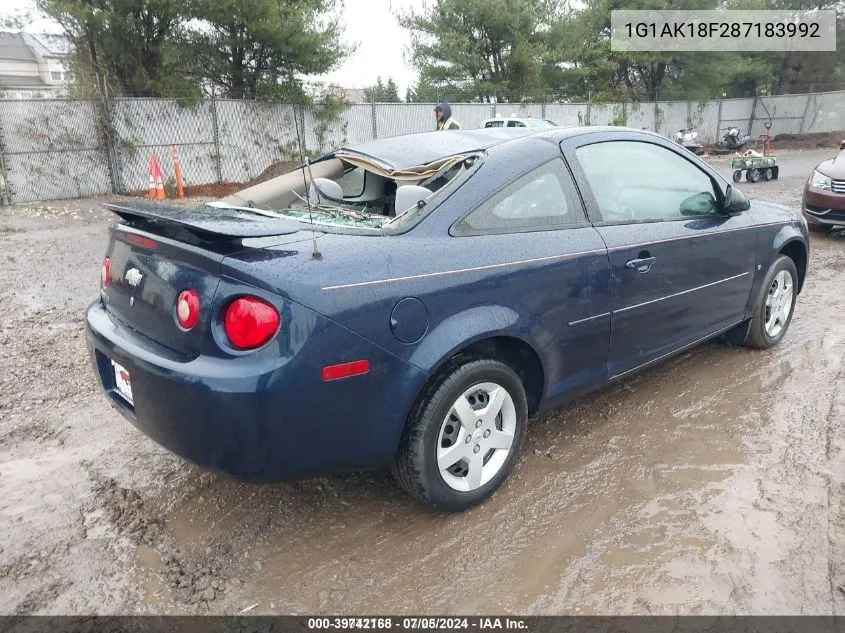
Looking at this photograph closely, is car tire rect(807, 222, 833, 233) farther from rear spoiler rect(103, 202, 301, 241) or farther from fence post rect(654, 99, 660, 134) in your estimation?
fence post rect(654, 99, 660, 134)

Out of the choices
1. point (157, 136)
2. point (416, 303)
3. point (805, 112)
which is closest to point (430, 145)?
point (416, 303)

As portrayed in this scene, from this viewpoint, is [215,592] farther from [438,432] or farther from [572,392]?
[572,392]

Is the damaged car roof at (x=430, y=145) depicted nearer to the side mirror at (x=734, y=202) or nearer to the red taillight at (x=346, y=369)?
the side mirror at (x=734, y=202)

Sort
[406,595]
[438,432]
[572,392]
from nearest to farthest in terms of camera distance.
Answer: [406,595] → [438,432] → [572,392]

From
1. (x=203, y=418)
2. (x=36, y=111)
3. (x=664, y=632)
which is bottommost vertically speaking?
(x=664, y=632)

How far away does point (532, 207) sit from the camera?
3018 mm

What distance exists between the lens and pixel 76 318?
5.54 meters

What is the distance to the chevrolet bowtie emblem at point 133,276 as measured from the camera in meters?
2.64

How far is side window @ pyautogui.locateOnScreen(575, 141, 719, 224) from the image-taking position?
336 cm

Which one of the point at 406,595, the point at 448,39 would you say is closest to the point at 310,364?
the point at 406,595

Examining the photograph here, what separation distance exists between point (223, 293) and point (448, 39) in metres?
25.9

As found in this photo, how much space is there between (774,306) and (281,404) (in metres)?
3.91

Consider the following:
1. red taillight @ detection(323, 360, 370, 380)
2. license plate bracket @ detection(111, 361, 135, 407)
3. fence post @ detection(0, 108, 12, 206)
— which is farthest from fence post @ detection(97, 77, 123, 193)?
red taillight @ detection(323, 360, 370, 380)

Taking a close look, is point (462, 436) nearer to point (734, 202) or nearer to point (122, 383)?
point (122, 383)
